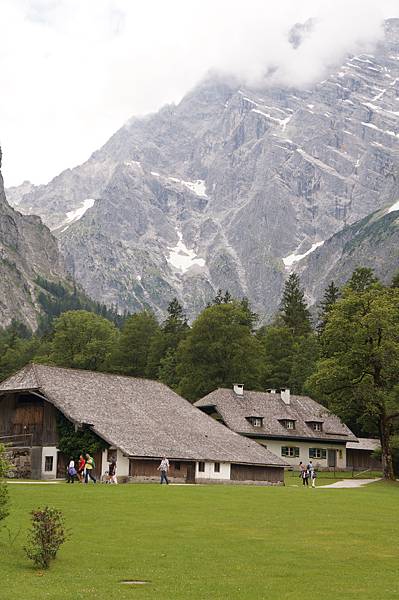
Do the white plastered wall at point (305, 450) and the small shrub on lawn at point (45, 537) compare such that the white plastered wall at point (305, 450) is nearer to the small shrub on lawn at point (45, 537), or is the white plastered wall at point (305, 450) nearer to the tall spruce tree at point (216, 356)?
the tall spruce tree at point (216, 356)

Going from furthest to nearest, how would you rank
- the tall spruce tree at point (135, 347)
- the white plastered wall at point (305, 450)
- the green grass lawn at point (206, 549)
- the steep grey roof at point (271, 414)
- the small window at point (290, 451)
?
1. the tall spruce tree at point (135, 347)
2. the small window at point (290, 451)
3. the white plastered wall at point (305, 450)
4. the steep grey roof at point (271, 414)
5. the green grass lawn at point (206, 549)

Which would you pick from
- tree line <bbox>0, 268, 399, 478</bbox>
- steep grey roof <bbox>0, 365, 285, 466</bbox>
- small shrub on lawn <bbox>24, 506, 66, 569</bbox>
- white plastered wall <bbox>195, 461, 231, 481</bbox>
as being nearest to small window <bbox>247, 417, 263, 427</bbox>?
tree line <bbox>0, 268, 399, 478</bbox>

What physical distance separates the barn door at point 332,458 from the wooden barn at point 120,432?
30554mm

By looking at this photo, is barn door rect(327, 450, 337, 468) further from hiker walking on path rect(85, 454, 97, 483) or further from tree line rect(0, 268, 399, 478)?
hiker walking on path rect(85, 454, 97, 483)

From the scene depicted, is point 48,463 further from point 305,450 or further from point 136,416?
point 305,450

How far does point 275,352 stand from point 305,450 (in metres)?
31.4

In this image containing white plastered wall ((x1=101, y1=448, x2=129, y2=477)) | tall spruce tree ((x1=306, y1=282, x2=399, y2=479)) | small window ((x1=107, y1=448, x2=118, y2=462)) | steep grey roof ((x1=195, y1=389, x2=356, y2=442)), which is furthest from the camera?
steep grey roof ((x1=195, y1=389, x2=356, y2=442))

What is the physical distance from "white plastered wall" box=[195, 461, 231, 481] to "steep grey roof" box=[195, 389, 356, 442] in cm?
2367

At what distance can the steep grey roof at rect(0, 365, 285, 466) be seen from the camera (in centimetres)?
5906

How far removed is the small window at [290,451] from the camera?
303ft

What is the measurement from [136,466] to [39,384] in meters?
10.7

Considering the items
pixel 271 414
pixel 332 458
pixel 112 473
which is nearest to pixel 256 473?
pixel 112 473

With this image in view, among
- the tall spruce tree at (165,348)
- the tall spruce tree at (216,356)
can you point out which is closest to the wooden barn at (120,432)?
the tall spruce tree at (216,356)

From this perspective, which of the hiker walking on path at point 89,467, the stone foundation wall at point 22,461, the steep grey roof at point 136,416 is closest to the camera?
the hiker walking on path at point 89,467
